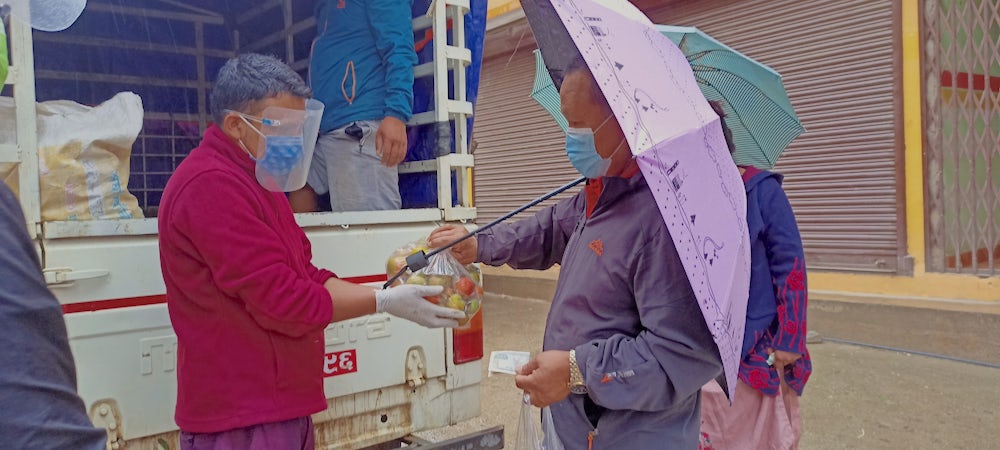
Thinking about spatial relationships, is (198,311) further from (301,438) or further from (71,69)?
(71,69)

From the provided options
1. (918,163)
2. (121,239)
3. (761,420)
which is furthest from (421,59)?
(918,163)

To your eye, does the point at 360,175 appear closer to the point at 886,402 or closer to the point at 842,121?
the point at 886,402

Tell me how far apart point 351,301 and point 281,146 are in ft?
1.65

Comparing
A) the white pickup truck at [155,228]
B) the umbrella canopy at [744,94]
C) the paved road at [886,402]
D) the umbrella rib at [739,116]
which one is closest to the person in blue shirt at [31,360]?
the white pickup truck at [155,228]

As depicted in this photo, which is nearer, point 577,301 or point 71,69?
point 577,301

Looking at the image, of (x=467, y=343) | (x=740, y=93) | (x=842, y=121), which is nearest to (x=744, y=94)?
(x=740, y=93)

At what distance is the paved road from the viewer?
4.50m

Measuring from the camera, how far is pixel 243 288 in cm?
193

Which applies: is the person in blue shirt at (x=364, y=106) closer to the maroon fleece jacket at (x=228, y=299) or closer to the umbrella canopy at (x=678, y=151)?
the maroon fleece jacket at (x=228, y=299)

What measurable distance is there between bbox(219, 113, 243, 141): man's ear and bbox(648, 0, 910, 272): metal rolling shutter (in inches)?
235

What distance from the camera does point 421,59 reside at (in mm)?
3557

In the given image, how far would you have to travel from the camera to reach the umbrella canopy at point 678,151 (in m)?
1.42

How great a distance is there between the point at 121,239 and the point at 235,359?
2.42 feet

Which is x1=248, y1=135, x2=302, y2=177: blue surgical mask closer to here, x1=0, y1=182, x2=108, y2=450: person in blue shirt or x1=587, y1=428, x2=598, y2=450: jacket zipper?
x1=587, y1=428, x2=598, y2=450: jacket zipper
